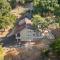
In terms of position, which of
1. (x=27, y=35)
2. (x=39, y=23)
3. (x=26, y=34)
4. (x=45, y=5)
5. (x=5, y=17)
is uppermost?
(x=45, y=5)

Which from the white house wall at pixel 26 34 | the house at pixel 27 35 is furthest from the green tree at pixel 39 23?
the white house wall at pixel 26 34

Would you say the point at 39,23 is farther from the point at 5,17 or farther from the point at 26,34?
the point at 5,17

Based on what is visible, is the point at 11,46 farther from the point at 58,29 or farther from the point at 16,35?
the point at 58,29

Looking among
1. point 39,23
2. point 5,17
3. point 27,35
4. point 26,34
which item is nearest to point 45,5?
point 39,23

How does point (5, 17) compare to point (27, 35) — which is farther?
point (5, 17)

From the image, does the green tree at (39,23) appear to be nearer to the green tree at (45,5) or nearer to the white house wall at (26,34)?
the white house wall at (26,34)

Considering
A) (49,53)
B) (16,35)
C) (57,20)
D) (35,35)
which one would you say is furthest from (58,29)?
(49,53)

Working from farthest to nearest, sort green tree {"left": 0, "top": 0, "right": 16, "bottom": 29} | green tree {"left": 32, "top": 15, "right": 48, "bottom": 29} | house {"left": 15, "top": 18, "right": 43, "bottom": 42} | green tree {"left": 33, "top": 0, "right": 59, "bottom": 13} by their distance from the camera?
→ green tree {"left": 33, "top": 0, "right": 59, "bottom": 13} < green tree {"left": 0, "top": 0, "right": 16, "bottom": 29} < green tree {"left": 32, "top": 15, "right": 48, "bottom": 29} < house {"left": 15, "top": 18, "right": 43, "bottom": 42}

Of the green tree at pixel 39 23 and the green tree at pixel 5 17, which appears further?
the green tree at pixel 5 17

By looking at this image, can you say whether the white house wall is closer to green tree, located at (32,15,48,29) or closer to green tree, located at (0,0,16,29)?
green tree, located at (32,15,48,29)

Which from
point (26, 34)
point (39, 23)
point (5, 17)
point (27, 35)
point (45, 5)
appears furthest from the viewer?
point (45, 5)

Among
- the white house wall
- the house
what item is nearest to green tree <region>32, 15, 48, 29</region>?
the house
